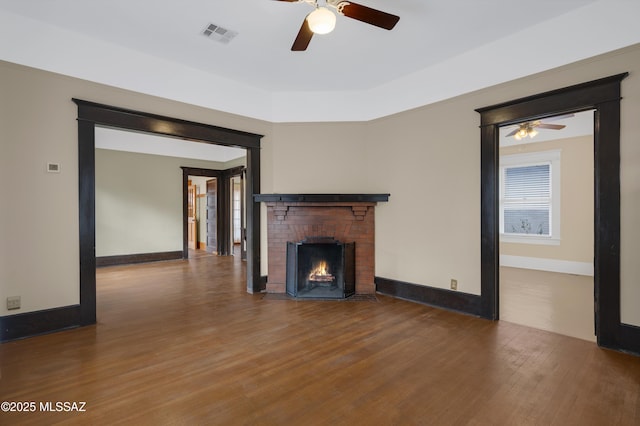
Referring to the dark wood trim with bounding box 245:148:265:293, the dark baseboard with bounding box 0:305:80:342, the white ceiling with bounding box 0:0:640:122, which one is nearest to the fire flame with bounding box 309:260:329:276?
the dark wood trim with bounding box 245:148:265:293

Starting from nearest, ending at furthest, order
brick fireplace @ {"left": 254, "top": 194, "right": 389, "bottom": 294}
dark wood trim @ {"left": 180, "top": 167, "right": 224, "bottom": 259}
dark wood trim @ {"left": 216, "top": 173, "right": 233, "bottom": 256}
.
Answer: brick fireplace @ {"left": 254, "top": 194, "right": 389, "bottom": 294}
dark wood trim @ {"left": 180, "top": 167, "right": 224, "bottom": 259}
dark wood trim @ {"left": 216, "top": 173, "right": 233, "bottom": 256}

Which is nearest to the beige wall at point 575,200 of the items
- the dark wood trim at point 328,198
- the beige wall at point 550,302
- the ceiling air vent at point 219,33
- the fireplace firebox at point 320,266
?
the beige wall at point 550,302

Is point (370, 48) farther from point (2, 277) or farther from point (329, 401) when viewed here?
point (2, 277)

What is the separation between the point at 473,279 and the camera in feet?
11.5

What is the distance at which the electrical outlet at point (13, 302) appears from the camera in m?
2.78

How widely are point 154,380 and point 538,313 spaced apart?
4094 mm

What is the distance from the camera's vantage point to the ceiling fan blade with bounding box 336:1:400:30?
85.4 inches

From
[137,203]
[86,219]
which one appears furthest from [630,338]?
[137,203]

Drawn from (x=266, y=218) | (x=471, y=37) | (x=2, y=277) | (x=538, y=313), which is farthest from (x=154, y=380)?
(x=471, y=37)

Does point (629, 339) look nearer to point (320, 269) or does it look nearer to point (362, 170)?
point (320, 269)

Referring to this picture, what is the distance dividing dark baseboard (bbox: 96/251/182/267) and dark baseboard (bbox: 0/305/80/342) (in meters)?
3.88

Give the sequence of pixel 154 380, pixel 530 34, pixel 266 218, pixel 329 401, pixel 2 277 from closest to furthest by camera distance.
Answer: pixel 329 401 < pixel 154 380 < pixel 2 277 < pixel 530 34 < pixel 266 218

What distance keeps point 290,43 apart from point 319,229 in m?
2.48

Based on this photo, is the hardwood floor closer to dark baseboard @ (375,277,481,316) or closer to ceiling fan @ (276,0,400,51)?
dark baseboard @ (375,277,481,316)
